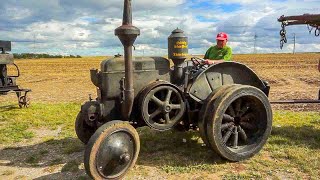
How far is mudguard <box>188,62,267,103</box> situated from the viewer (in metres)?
5.58

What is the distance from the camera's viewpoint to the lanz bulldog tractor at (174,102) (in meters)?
4.74

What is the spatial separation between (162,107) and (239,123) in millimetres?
1366

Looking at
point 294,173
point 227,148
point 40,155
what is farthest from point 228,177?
point 40,155

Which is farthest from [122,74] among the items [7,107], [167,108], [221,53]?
[7,107]

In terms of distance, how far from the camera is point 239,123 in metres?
5.70

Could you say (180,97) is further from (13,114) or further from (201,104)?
(13,114)

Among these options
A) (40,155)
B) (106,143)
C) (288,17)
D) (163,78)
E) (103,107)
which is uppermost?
(288,17)

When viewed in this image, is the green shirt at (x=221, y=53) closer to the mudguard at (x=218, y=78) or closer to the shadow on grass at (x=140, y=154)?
the mudguard at (x=218, y=78)

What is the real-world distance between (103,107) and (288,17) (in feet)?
13.8

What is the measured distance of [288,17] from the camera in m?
7.05

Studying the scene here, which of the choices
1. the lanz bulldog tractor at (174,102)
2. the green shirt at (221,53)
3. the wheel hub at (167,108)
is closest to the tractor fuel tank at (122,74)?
the lanz bulldog tractor at (174,102)

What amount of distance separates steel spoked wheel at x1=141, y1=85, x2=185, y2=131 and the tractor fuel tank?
0.28 meters

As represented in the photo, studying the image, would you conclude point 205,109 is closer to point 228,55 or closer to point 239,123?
point 239,123

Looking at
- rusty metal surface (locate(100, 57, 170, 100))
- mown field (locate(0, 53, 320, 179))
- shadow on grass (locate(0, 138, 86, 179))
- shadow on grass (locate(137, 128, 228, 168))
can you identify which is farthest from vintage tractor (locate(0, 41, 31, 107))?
rusty metal surface (locate(100, 57, 170, 100))
